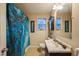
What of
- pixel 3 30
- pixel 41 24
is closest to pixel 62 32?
pixel 41 24

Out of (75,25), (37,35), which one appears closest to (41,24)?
(37,35)

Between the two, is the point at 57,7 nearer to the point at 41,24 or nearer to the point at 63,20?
the point at 63,20

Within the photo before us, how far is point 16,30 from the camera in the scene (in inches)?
77.0

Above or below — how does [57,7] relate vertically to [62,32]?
above

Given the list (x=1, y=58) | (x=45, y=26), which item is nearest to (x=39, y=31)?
(x=45, y=26)

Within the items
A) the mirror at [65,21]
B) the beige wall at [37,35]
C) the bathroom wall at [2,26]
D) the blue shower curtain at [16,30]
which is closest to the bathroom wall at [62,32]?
the mirror at [65,21]

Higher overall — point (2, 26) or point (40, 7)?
point (40, 7)

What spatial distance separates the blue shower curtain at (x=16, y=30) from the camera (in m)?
1.94

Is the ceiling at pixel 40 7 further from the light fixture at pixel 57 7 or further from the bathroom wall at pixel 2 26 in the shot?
the bathroom wall at pixel 2 26

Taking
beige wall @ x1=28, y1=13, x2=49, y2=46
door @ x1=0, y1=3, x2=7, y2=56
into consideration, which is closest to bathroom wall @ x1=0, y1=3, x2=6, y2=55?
door @ x1=0, y1=3, x2=7, y2=56

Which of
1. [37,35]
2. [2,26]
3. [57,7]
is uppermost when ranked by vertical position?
[57,7]

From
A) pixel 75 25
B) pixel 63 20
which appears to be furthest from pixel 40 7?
pixel 75 25

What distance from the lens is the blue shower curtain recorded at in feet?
6.38

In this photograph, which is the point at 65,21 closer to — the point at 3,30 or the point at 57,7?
the point at 57,7
